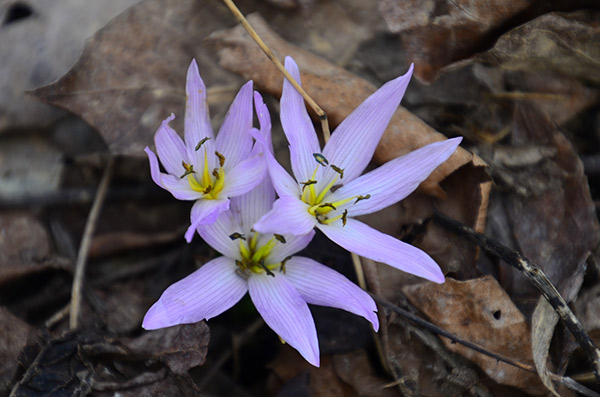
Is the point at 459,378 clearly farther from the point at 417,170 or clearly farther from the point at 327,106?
the point at 327,106

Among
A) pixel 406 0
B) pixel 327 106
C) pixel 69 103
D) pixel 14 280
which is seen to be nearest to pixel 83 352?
pixel 14 280

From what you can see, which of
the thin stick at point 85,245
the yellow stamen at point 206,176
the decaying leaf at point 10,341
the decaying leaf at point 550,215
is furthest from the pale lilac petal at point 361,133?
the decaying leaf at point 10,341

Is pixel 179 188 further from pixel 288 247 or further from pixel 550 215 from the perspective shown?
pixel 550 215

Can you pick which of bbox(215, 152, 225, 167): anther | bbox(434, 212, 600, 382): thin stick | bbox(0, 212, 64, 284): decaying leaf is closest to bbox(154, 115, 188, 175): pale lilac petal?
bbox(215, 152, 225, 167): anther

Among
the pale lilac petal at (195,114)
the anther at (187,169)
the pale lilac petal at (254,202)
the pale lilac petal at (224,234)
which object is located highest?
the pale lilac petal at (195,114)

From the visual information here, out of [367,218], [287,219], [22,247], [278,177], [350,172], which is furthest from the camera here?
[22,247]

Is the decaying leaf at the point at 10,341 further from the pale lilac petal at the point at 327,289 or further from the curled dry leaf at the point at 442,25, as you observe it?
the curled dry leaf at the point at 442,25

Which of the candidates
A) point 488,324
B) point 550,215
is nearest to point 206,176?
point 488,324
